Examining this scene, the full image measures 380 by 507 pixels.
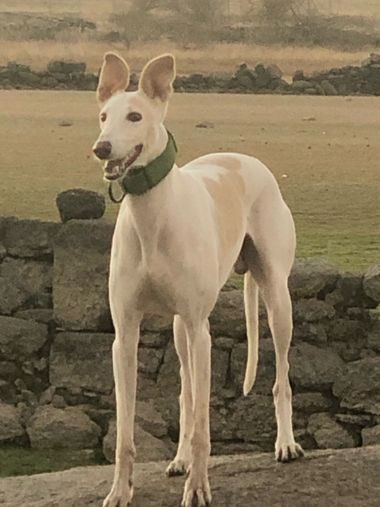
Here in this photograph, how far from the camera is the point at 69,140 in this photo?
34.3ft

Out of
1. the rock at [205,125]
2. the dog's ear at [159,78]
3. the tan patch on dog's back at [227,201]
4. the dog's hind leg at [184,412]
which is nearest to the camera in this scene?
the dog's ear at [159,78]

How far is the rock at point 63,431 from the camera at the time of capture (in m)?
7.80

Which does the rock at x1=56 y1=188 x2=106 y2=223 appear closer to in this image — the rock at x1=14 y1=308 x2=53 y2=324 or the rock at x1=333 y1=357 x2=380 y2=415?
the rock at x1=14 y1=308 x2=53 y2=324

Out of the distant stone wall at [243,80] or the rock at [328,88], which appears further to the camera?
the rock at [328,88]

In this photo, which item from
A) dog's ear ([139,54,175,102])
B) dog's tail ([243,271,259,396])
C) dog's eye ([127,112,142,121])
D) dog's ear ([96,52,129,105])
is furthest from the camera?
dog's tail ([243,271,259,396])

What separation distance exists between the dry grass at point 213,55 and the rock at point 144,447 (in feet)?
11.1

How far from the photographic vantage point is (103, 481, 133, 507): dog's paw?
4.49m

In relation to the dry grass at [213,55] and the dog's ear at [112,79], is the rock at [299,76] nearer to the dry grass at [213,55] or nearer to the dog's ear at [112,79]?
the dry grass at [213,55]

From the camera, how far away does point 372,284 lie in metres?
7.57

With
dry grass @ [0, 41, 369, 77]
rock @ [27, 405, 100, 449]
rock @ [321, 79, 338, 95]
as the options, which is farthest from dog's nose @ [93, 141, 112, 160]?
rock @ [321, 79, 338, 95]

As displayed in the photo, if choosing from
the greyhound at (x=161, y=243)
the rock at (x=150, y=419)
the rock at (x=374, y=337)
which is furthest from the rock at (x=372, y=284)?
the greyhound at (x=161, y=243)

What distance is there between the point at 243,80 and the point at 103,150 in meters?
8.02

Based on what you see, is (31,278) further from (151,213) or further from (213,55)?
(151,213)

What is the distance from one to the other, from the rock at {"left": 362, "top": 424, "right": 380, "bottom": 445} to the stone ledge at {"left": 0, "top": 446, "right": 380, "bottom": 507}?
7.30 feet
